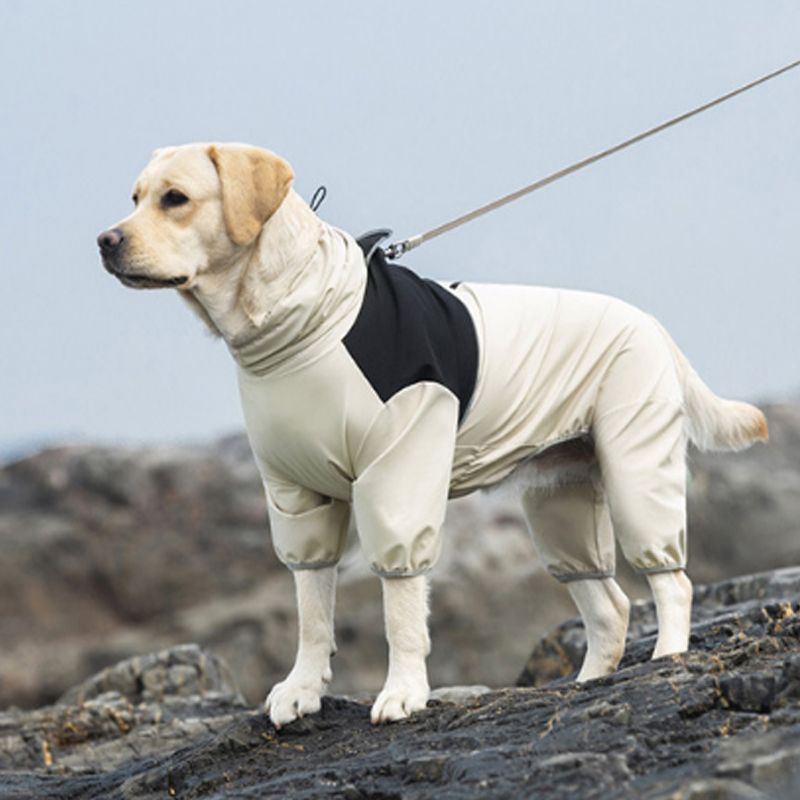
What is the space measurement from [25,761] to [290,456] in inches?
121

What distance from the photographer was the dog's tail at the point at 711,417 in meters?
5.19

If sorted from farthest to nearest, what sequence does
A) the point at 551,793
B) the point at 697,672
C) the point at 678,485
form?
the point at 678,485, the point at 697,672, the point at 551,793

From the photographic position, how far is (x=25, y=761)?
245 inches

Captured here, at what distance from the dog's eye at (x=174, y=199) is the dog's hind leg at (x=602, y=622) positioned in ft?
7.81

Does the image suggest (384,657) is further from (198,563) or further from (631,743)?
(631,743)

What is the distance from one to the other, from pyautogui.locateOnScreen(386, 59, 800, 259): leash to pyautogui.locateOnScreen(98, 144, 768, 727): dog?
0.21 meters

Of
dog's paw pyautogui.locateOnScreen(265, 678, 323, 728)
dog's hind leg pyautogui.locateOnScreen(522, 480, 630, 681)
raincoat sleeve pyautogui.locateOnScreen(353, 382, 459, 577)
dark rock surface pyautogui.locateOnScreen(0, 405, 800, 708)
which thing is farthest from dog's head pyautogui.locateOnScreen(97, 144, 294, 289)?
dark rock surface pyautogui.locateOnScreen(0, 405, 800, 708)

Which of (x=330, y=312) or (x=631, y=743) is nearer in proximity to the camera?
(x=631, y=743)

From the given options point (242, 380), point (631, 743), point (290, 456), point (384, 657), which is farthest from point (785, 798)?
point (384, 657)

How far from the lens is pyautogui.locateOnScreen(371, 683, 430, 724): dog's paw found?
400 centimetres

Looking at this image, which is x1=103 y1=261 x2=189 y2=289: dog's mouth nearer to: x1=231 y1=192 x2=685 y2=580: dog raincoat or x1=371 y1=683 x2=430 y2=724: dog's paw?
x1=231 y1=192 x2=685 y2=580: dog raincoat

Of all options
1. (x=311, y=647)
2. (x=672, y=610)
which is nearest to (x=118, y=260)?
(x=311, y=647)

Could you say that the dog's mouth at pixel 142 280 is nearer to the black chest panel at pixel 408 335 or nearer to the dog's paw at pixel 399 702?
the black chest panel at pixel 408 335

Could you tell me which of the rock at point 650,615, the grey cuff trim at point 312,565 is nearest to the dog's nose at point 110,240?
the grey cuff trim at point 312,565
